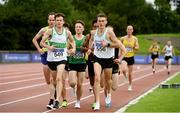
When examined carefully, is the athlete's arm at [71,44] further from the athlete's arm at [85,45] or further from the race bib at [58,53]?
the athlete's arm at [85,45]

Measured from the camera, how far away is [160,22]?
4724 inches

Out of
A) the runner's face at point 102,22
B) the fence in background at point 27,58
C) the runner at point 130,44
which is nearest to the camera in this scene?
the runner's face at point 102,22

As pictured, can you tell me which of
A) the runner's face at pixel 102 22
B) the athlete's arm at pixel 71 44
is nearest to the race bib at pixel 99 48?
the runner's face at pixel 102 22

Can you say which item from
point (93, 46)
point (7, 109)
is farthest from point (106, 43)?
point (7, 109)

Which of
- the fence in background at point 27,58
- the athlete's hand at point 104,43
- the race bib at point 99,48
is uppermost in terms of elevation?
the athlete's hand at point 104,43

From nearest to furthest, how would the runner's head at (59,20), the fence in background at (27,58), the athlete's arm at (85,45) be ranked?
1. the runner's head at (59,20)
2. the athlete's arm at (85,45)
3. the fence in background at (27,58)

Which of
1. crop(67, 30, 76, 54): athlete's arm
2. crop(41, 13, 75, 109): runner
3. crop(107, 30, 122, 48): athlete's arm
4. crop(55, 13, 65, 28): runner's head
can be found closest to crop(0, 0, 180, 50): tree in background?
crop(67, 30, 76, 54): athlete's arm

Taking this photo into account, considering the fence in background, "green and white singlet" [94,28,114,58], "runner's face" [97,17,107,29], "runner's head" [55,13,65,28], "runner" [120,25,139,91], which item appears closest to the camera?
"runner's head" [55,13,65,28]

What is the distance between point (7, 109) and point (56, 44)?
1780 mm

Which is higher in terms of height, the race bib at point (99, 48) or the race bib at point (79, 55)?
the race bib at point (99, 48)

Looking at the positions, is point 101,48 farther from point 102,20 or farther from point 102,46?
point 102,20

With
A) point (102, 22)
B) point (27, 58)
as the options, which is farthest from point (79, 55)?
point (27, 58)

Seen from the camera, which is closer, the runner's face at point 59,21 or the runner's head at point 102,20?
the runner's face at point 59,21

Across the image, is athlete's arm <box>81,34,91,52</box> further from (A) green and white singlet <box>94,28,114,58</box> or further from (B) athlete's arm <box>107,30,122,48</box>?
(B) athlete's arm <box>107,30,122,48</box>
